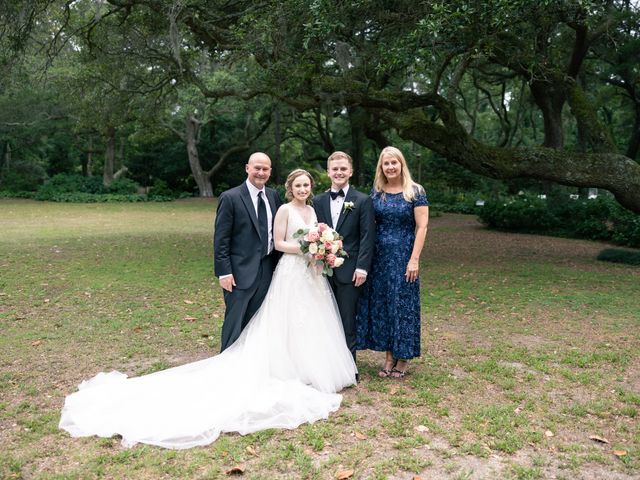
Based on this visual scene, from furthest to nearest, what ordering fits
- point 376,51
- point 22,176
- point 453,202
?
1. point 22,176
2. point 453,202
3. point 376,51

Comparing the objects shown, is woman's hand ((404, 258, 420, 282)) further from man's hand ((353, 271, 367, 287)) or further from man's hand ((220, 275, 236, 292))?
man's hand ((220, 275, 236, 292))

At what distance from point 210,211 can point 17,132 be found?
1386 centimetres

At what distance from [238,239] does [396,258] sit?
140cm

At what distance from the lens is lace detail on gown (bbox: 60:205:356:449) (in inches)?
156

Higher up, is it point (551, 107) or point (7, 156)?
point (551, 107)

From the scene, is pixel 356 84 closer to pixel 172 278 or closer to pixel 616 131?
pixel 172 278

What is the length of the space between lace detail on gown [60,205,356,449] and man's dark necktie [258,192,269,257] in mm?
184

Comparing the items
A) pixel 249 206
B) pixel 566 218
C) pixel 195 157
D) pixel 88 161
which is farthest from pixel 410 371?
pixel 88 161

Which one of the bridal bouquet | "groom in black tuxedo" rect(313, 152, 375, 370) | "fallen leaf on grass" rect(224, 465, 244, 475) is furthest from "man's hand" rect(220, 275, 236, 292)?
"fallen leaf on grass" rect(224, 465, 244, 475)

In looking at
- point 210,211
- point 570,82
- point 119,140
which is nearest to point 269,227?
point 570,82

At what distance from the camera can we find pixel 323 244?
4.58 m

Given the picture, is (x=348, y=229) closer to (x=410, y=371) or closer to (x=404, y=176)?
(x=404, y=176)

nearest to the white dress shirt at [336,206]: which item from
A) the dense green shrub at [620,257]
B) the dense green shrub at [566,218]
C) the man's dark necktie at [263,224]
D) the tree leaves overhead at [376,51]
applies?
the man's dark necktie at [263,224]

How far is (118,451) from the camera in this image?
3.68m
